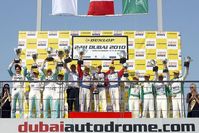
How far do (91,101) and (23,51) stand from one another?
16.9 feet

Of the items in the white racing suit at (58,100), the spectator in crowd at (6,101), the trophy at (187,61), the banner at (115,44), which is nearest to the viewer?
the white racing suit at (58,100)

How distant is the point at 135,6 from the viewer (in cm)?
1825

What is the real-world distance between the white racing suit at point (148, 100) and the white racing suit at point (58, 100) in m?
1.97

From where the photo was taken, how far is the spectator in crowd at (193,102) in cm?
1214

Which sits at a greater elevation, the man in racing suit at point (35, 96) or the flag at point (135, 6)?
the flag at point (135, 6)

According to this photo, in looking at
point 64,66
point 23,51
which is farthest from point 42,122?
point 23,51

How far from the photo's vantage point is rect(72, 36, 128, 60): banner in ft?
55.3

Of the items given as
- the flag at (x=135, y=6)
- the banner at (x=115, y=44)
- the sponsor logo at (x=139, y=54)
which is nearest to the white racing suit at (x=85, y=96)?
the banner at (x=115, y=44)

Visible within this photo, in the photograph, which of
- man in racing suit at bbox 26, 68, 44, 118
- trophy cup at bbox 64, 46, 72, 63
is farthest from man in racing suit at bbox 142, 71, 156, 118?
man in racing suit at bbox 26, 68, 44, 118

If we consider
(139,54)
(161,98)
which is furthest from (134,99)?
(139,54)

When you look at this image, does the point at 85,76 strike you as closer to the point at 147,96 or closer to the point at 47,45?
the point at 147,96

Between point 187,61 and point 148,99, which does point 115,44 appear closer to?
point 187,61

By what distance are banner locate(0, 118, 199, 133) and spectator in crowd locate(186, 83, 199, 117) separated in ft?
1.28

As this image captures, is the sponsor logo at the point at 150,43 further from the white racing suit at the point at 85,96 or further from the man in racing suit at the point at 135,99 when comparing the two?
the white racing suit at the point at 85,96
